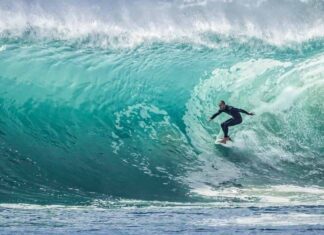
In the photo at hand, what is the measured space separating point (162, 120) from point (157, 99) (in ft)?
2.50

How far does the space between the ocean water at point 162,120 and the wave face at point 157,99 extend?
0.03 metres

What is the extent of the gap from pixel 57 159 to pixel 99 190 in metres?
1.49

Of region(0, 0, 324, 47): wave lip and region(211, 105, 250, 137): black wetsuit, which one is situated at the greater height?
region(0, 0, 324, 47): wave lip

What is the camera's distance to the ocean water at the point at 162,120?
9.20 m

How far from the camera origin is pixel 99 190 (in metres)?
10.6

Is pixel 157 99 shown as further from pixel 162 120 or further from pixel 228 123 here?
pixel 228 123

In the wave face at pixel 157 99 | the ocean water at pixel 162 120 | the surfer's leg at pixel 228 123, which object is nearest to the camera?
the ocean water at pixel 162 120

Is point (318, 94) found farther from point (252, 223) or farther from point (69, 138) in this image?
point (252, 223)

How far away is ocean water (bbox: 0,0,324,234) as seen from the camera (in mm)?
9203

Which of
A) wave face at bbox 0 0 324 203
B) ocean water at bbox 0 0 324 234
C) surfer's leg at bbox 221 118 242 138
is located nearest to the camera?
ocean water at bbox 0 0 324 234

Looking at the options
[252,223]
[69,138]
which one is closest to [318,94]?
[69,138]

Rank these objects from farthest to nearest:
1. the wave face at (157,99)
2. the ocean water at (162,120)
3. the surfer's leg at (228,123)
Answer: the surfer's leg at (228,123), the wave face at (157,99), the ocean water at (162,120)

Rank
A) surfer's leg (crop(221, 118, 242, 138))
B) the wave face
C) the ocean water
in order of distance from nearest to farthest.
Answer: the ocean water < the wave face < surfer's leg (crop(221, 118, 242, 138))

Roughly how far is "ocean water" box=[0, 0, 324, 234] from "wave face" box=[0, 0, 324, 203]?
0.11 feet
